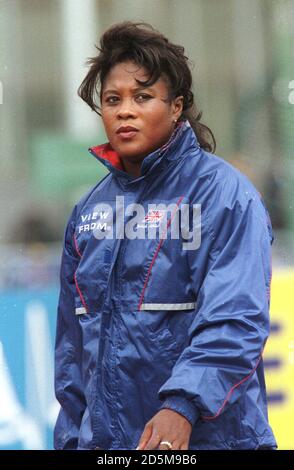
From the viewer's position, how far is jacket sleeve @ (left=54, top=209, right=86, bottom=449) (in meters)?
3.17

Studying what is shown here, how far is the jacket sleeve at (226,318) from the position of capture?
101 inches

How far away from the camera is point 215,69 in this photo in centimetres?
637

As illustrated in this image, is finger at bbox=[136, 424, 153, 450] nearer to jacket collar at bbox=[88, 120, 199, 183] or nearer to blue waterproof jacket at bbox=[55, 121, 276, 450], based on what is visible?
blue waterproof jacket at bbox=[55, 121, 276, 450]

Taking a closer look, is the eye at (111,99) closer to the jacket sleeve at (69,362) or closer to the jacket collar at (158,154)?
the jacket collar at (158,154)

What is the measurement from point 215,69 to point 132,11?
641 mm

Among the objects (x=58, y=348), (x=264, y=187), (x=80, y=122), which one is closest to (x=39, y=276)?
(x=80, y=122)

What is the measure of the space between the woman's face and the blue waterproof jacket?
6 centimetres

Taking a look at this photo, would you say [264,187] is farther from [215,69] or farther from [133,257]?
[133,257]

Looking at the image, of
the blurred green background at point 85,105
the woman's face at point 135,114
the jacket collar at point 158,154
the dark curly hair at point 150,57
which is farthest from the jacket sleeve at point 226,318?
the blurred green background at point 85,105

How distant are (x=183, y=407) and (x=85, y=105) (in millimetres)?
3926

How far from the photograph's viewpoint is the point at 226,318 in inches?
103

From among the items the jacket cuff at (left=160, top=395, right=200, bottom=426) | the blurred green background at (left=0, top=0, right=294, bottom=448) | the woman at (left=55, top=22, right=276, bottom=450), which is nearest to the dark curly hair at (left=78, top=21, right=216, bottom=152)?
the woman at (left=55, top=22, right=276, bottom=450)

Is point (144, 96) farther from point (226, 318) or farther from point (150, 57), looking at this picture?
point (226, 318)

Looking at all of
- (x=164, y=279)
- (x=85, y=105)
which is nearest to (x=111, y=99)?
(x=164, y=279)
